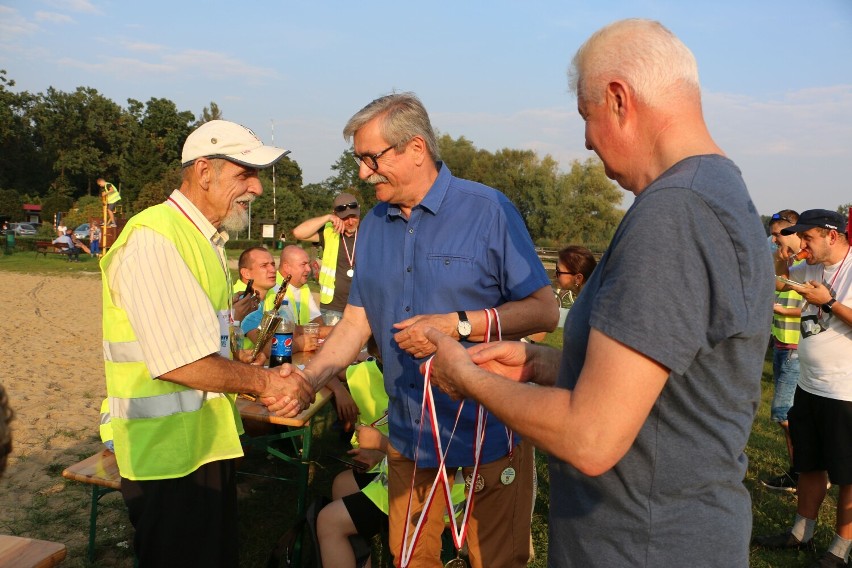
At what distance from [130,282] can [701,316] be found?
221 centimetres

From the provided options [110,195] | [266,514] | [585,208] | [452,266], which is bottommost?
[266,514]

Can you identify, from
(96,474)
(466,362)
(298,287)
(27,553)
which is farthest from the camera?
(298,287)

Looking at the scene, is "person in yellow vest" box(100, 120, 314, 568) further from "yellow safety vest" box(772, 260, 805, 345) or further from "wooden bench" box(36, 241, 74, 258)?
"wooden bench" box(36, 241, 74, 258)

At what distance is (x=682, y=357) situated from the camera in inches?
51.7

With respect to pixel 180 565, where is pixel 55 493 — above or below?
below

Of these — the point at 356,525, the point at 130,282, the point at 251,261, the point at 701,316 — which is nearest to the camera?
the point at 701,316

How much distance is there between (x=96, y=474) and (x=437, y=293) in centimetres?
267

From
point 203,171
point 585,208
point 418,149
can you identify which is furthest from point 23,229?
point 418,149

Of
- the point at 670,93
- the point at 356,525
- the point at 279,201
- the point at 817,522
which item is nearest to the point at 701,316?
the point at 670,93

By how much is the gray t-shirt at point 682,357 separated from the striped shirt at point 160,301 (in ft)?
5.44

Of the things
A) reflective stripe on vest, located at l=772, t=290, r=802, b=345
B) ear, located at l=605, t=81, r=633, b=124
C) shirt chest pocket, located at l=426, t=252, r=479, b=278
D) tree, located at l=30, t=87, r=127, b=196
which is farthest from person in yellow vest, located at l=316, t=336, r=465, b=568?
tree, located at l=30, t=87, r=127, b=196

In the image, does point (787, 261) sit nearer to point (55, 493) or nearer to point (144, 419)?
point (144, 419)

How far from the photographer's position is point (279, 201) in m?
64.9

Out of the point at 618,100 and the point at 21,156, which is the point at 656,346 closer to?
the point at 618,100
